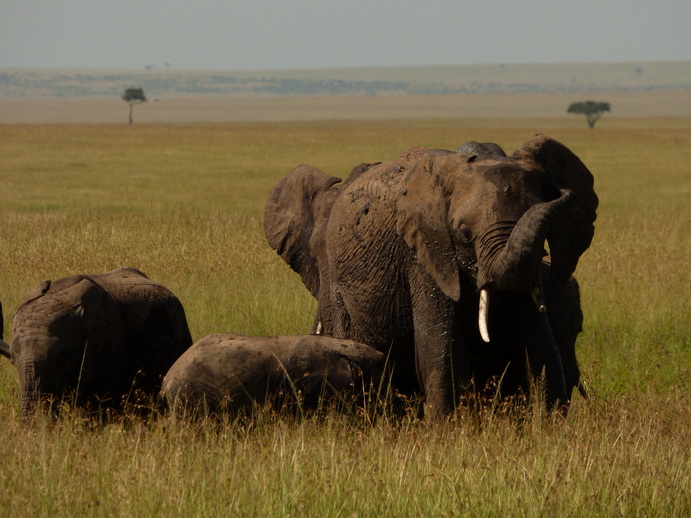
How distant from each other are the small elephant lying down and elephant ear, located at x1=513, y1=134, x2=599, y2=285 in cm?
138

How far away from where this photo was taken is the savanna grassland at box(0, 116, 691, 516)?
5031 mm

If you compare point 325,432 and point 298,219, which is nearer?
point 325,432

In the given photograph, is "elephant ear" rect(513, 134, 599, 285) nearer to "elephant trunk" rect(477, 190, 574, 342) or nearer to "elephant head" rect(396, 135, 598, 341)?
"elephant head" rect(396, 135, 598, 341)

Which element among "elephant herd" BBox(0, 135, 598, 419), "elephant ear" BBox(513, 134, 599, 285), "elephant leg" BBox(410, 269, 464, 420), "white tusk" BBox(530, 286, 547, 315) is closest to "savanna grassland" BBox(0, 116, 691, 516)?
"elephant leg" BBox(410, 269, 464, 420)

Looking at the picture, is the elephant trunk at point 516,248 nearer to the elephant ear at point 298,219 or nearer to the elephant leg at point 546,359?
the elephant leg at point 546,359

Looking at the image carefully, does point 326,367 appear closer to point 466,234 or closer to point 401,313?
point 401,313

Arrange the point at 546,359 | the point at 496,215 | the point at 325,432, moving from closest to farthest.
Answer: the point at 496,215 < the point at 325,432 < the point at 546,359

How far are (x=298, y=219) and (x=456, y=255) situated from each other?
2579 millimetres

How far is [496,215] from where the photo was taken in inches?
235

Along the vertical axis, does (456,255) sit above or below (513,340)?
above

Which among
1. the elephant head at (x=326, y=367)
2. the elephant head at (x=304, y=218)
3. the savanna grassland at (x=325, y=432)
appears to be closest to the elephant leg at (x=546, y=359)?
the savanna grassland at (x=325, y=432)

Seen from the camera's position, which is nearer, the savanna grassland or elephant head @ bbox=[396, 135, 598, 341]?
the savanna grassland

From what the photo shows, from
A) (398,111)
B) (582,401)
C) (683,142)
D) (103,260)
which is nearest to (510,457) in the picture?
(582,401)

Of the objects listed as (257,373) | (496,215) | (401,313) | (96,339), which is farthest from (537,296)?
(96,339)
